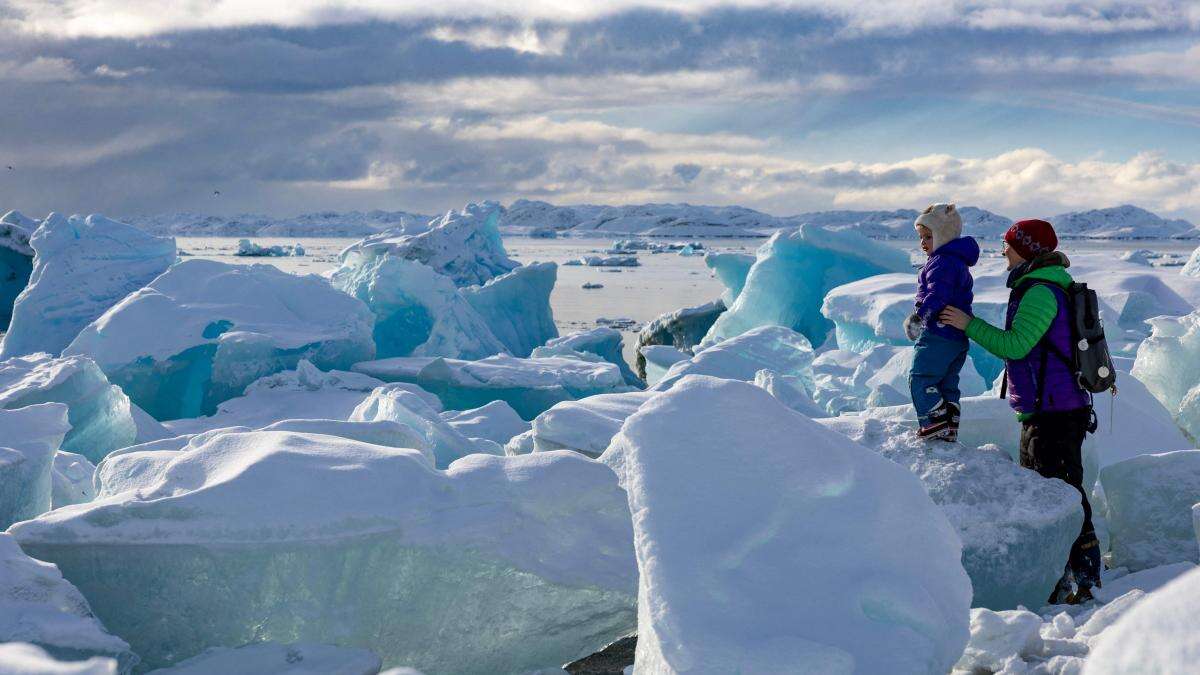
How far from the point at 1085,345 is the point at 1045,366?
0.14 metres

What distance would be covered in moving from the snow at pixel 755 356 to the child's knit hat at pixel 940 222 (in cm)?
459

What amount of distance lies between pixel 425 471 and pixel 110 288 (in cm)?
996

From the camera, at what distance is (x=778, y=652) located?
6.68 ft

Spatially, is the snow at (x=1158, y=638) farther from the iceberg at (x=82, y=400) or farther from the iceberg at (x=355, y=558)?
the iceberg at (x=82, y=400)

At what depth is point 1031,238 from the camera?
3.45 meters

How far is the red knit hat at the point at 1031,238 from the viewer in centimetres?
344

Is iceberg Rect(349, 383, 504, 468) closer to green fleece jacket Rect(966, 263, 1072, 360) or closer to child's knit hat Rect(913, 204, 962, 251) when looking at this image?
child's knit hat Rect(913, 204, 962, 251)

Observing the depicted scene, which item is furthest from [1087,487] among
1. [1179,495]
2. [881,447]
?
[881,447]

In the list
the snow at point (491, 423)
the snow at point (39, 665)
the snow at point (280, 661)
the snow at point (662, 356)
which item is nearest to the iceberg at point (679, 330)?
the snow at point (662, 356)

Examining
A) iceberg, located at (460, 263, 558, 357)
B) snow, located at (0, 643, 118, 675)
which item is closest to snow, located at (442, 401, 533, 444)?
snow, located at (0, 643, 118, 675)

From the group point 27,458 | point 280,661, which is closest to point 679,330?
point 27,458

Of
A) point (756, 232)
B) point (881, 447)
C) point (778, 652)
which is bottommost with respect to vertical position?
point (756, 232)

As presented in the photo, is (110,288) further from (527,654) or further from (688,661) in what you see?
(688,661)

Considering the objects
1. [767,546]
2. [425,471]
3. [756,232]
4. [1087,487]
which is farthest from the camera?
[756,232]
